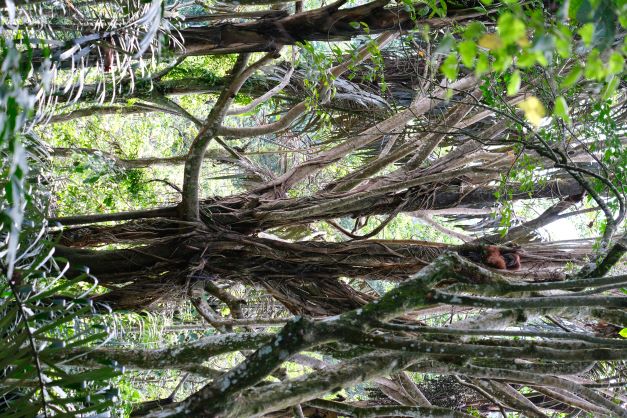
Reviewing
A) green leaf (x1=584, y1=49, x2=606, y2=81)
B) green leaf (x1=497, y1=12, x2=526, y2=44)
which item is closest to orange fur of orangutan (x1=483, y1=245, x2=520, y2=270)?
green leaf (x1=584, y1=49, x2=606, y2=81)

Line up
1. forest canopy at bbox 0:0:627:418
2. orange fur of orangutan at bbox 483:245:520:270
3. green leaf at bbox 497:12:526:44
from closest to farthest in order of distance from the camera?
green leaf at bbox 497:12:526:44 → forest canopy at bbox 0:0:627:418 → orange fur of orangutan at bbox 483:245:520:270

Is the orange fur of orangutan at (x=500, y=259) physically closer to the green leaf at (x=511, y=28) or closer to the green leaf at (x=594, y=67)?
the green leaf at (x=594, y=67)

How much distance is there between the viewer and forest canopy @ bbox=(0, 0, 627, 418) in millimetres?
1464

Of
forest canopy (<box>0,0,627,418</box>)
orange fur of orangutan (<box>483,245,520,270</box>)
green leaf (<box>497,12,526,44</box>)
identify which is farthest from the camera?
orange fur of orangutan (<box>483,245,520,270</box>)

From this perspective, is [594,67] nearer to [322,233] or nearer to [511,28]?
[511,28]

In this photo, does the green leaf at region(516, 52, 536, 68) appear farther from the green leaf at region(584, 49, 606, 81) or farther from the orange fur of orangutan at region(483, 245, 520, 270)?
the orange fur of orangutan at region(483, 245, 520, 270)

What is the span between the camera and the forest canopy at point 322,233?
4.80 ft

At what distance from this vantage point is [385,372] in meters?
1.71

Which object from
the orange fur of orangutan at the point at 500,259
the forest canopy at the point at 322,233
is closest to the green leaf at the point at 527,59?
the forest canopy at the point at 322,233

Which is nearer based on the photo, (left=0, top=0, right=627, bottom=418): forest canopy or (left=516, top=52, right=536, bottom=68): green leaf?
(left=516, top=52, right=536, bottom=68): green leaf

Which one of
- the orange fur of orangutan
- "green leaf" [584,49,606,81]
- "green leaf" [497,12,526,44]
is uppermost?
"green leaf" [497,12,526,44]

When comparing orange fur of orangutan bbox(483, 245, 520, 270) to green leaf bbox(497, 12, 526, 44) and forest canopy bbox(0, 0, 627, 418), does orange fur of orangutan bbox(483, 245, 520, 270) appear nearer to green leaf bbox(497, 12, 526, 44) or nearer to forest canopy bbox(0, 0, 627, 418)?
forest canopy bbox(0, 0, 627, 418)

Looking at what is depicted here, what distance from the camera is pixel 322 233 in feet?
11.6

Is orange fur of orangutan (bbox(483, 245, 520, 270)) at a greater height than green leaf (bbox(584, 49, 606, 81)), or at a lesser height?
lesser
